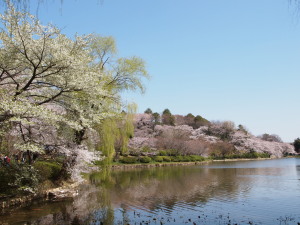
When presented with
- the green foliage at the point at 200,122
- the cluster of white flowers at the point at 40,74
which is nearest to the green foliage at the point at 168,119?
the green foliage at the point at 200,122

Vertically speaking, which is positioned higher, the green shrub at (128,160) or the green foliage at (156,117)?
the green foliage at (156,117)

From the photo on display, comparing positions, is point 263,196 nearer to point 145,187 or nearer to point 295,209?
point 295,209

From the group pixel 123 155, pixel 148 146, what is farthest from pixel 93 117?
pixel 148 146

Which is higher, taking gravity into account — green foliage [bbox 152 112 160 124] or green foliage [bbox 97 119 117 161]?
green foliage [bbox 152 112 160 124]

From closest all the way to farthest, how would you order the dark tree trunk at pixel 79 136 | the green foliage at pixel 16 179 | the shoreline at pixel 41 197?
the shoreline at pixel 41 197 < the green foliage at pixel 16 179 < the dark tree trunk at pixel 79 136

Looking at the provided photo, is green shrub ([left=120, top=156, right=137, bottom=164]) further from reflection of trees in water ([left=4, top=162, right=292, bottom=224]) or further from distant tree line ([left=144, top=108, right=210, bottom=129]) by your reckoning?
distant tree line ([left=144, top=108, right=210, bottom=129])

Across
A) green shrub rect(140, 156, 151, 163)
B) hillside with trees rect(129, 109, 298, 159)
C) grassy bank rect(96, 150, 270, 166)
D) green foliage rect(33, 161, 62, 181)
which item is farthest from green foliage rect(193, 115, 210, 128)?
green foliage rect(33, 161, 62, 181)

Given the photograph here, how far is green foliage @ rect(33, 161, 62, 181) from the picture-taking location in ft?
38.4

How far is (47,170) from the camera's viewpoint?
1214 cm

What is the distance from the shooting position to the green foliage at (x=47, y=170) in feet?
38.4

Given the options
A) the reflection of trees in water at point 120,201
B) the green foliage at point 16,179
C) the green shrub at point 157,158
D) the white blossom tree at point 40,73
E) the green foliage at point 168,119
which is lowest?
the reflection of trees in water at point 120,201

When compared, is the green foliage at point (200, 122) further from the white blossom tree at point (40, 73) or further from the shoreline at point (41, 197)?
the white blossom tree at point (40, 73)

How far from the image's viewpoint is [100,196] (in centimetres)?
1187

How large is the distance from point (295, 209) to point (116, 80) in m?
10.3
